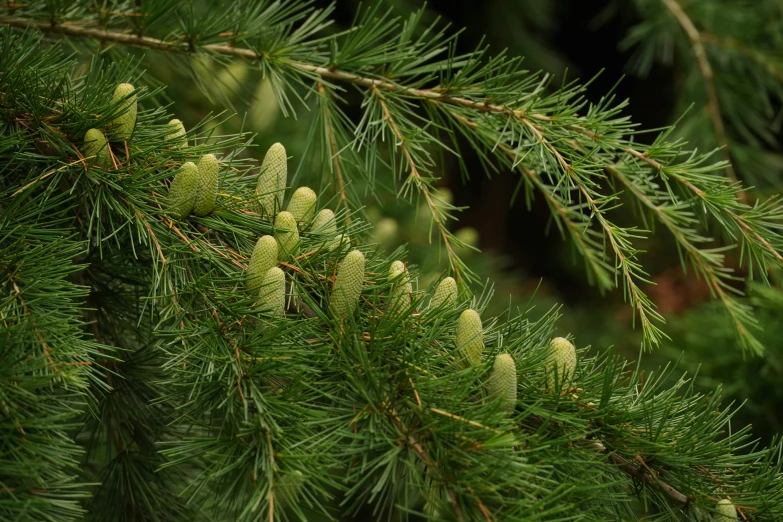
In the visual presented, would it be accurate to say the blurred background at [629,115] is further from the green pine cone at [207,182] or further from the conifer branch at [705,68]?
the green pine cone at [207,182]

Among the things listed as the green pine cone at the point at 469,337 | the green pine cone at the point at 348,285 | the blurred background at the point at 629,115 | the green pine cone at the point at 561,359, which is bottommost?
the blurred background at the point at 629,115

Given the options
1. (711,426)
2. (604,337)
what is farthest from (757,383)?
(711,426)

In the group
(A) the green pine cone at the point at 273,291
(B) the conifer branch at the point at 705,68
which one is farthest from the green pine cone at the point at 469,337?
(B) the conifer branch at the point at 705,68

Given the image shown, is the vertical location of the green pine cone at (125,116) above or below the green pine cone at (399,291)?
below

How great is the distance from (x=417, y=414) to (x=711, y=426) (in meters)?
0.22

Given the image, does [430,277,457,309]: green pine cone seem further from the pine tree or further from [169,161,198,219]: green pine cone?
[169,161,198,219]: green pine cone

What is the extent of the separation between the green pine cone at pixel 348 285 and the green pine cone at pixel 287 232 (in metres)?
0.05

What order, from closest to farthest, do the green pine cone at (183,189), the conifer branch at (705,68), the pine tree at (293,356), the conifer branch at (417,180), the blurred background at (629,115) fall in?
the pine tree at (293,356), the green pine cone at (183,189), the conifer branch at (417,180), the blurred background at (629,115), the conifer branch at (705,68)

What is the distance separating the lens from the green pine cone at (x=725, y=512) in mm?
508

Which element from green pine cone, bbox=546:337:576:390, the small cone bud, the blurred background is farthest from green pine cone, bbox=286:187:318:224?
green pine cone, bbox=546:337:576:390

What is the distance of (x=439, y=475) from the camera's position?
46 cm

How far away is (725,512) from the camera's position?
509 mm

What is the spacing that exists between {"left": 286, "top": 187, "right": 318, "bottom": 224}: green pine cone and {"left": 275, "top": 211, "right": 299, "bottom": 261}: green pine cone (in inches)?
1.2

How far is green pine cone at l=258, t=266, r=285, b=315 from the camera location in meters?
0.52
